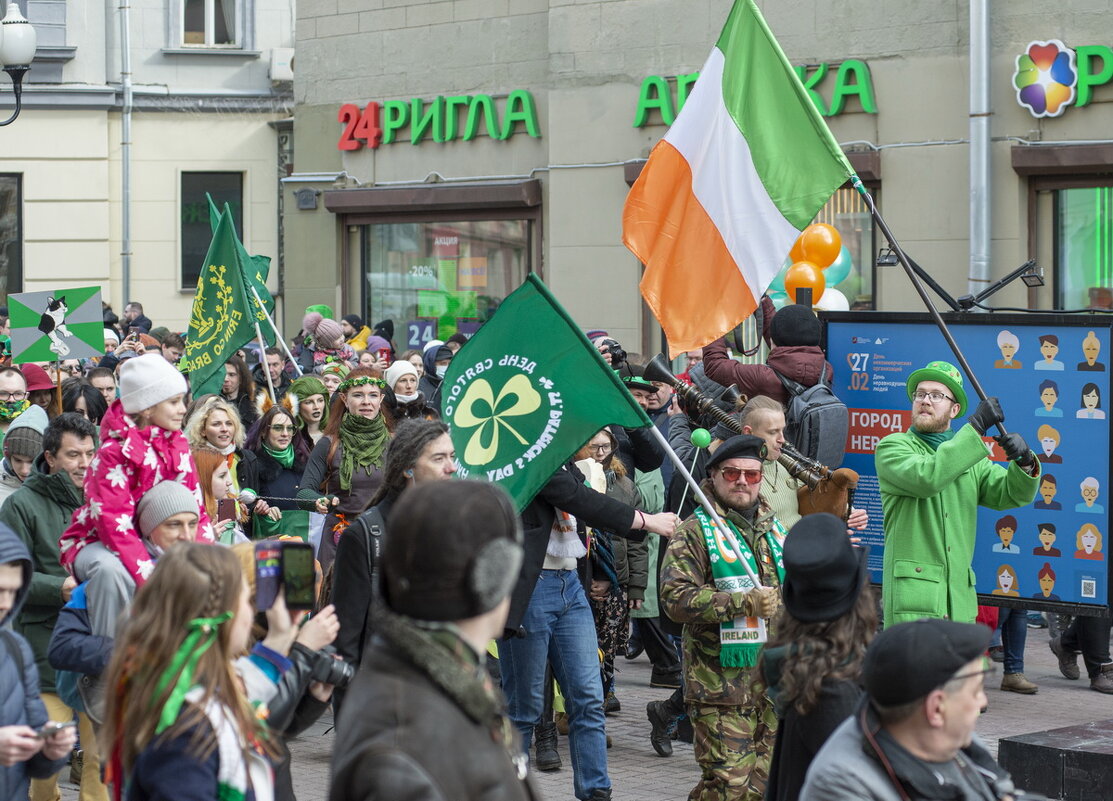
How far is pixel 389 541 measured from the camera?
2773 millimetres

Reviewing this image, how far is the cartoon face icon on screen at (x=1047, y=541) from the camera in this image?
26.8 ft

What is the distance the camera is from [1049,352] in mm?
8086

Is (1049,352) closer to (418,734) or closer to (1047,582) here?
(1047,582)

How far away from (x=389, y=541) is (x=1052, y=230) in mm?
13164

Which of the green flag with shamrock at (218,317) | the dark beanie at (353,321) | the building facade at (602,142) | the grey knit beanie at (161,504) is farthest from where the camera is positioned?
the dark beanie at (353,321)

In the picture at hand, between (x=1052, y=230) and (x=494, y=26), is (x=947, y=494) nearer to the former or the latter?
(x=1052, y=230)

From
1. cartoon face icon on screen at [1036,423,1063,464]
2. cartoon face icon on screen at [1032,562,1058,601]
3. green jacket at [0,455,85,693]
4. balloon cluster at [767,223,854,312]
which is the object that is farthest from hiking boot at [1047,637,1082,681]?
green jacket at [0,455,85,693]

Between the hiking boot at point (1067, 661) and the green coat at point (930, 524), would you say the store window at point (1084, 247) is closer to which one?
the hiking boot at point (1067, 661)

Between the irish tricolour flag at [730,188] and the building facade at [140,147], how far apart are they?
657 inches

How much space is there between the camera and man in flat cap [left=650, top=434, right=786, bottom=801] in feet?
20.7

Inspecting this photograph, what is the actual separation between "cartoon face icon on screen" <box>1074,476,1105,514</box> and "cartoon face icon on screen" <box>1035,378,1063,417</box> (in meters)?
0.35

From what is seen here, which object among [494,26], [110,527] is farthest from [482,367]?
[494,26]

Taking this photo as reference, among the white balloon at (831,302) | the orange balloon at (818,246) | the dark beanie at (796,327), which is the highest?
the orange balloon at (818,246)

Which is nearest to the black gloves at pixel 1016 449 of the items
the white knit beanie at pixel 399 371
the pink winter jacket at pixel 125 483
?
the pink winter jacket at pixel 125 483
